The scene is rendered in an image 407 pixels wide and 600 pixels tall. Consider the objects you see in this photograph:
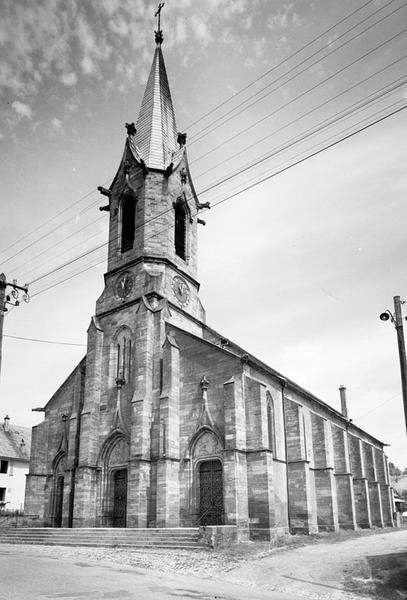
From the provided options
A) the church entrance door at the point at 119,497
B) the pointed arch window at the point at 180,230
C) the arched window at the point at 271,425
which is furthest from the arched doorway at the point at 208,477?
the pointed arch window at the point at 180,230

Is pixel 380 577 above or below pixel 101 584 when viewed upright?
below

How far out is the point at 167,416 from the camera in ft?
89.9

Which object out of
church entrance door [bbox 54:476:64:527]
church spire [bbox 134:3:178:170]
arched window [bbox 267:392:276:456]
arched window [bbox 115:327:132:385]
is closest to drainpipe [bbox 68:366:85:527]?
church entrance door [bbox 54:476:64:527]

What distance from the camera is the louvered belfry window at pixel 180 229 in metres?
35.3

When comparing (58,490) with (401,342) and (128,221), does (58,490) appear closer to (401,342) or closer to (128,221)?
(128,221)

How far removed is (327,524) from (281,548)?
10071mm

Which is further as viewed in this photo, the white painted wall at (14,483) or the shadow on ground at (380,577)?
the white painted wall at (14,483)

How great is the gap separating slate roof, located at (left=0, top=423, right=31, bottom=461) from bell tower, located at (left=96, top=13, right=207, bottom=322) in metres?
29.3

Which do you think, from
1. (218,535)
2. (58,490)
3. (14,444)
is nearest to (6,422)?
(14,444)

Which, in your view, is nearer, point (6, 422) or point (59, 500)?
point (59, 500)

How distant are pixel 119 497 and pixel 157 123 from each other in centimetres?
2542

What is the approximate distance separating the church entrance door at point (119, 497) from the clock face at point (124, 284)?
34.6ft

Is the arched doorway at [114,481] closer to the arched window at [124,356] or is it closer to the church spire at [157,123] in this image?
the arched window at [124,356]

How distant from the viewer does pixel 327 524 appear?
31109 millimetres
